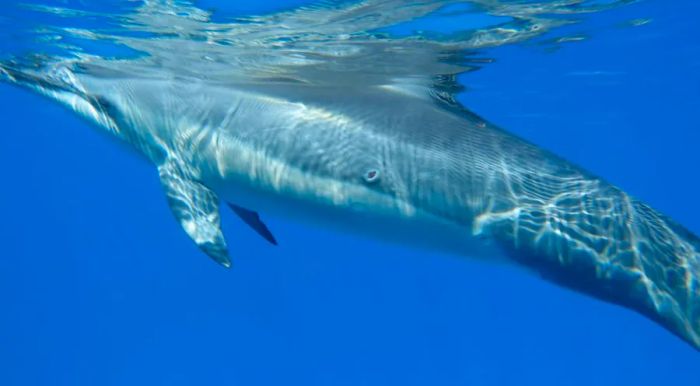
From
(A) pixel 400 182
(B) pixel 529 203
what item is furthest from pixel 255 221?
(B) pixel 529 203

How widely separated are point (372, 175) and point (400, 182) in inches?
13.6

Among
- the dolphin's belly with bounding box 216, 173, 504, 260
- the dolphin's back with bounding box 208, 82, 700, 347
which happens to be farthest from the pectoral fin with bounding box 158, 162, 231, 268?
the dolphin's back with bounding box 208, 82, 700, 347

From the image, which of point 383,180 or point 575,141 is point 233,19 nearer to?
point 383,180

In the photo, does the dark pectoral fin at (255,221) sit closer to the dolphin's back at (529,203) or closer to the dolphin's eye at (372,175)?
the dolphin's back at (529,203)

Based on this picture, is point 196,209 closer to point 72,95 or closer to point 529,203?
point 72,95

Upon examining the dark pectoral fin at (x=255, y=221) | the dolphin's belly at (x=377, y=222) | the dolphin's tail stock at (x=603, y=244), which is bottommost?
the dark pectoral fin at (x=255, y=221)

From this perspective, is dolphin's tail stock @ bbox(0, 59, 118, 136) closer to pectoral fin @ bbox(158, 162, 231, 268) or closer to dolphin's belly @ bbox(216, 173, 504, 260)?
pectoral fin @ bbox(158, 162, 231, 268)

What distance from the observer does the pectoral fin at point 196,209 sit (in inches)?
269

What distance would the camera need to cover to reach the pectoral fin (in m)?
6.82

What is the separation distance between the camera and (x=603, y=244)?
5.30m

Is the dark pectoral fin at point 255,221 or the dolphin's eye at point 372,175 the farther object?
the dark pectoral fin at point 255,221

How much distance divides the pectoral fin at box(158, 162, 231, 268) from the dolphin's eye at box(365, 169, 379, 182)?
5.84ft

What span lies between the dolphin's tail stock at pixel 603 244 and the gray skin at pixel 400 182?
11mm

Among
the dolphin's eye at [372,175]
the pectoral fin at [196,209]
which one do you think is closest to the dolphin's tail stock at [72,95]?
the pectoral fin at [196,209]
